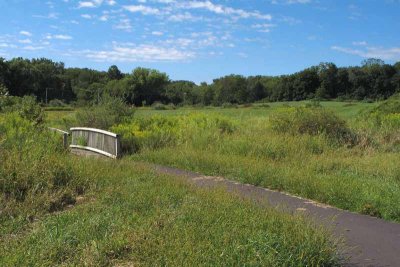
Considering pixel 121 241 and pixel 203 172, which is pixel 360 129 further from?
pixel 121 241

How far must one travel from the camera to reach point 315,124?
60.0 ft

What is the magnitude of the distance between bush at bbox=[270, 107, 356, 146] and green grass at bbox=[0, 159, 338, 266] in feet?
37.2

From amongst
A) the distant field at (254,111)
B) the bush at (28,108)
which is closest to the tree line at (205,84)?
the distant field at (254,111)

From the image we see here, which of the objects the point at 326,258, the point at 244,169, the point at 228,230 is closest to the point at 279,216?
the point at 228,230

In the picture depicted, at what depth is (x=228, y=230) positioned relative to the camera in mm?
5633

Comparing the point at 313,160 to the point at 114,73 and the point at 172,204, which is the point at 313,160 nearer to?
the point at 172,204

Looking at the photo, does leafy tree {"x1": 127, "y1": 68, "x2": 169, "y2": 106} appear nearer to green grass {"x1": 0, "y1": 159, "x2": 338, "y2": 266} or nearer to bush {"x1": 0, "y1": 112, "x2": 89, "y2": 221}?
bush {"x1": 0, "y1": 112, "x2": 89, "y2": 221}

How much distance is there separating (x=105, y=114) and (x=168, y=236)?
54.1 ft

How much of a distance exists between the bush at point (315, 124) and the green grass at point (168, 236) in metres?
11.3

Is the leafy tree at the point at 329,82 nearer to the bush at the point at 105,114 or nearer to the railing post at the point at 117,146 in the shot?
the bush at the point at 105,114

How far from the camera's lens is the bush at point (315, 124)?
1811cm

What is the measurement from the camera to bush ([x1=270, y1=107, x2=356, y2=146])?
18109mm

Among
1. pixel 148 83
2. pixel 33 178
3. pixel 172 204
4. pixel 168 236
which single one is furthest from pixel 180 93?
pixel 168 236

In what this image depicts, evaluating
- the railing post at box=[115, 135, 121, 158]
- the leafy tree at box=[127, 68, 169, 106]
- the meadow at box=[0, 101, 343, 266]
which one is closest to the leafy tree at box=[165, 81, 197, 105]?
the leafy tree at box=[127, 68, 169, 106]
